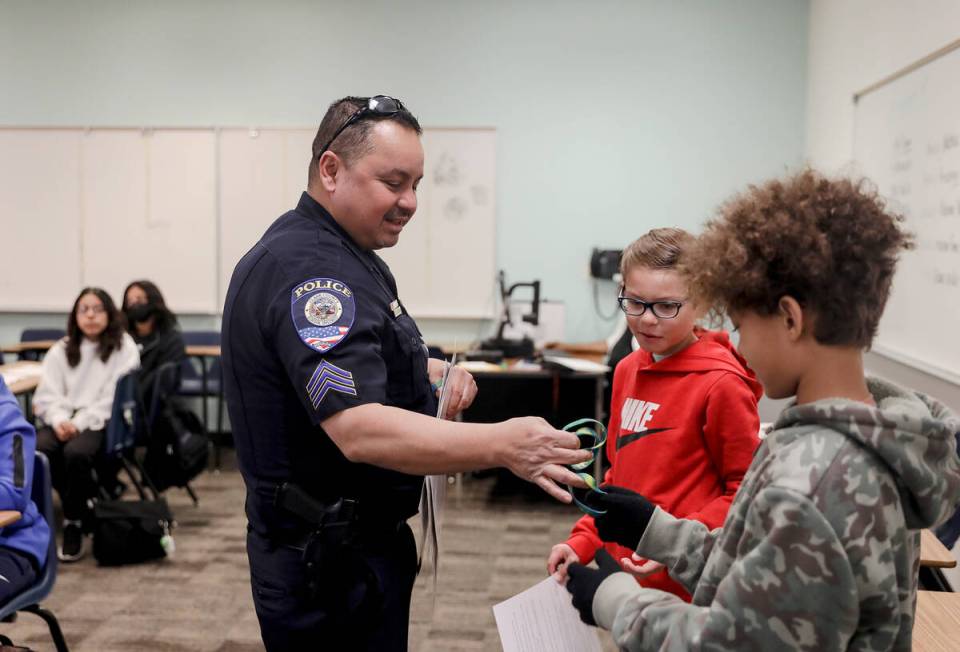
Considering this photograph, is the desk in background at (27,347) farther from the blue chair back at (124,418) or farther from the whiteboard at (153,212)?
the blue chair back at (124,418)

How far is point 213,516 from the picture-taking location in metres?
4.54

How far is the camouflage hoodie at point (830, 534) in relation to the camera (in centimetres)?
79

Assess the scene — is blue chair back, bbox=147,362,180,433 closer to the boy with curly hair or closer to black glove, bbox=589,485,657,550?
black glove, bbox=589,485,657,550

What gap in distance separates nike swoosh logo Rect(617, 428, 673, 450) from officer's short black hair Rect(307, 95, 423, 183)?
0.66m

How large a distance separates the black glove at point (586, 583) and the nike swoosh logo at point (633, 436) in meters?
0.53

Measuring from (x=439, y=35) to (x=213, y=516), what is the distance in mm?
3531

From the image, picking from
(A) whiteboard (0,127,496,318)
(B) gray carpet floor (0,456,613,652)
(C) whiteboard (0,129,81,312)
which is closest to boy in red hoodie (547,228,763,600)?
(B) gray carpet floor (0,456,613,652)

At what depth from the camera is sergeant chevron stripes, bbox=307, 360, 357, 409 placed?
1277 mm

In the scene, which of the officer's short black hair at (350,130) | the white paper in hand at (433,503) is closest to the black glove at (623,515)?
the white paper in hand at (433,503)

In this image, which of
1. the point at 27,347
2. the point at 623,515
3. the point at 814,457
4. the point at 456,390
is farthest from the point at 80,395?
the point at 814,457

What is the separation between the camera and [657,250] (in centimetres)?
162

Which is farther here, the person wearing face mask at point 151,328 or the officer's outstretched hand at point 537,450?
the person wearing face mask at point 151,328

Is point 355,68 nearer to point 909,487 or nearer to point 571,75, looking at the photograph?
point 571,75

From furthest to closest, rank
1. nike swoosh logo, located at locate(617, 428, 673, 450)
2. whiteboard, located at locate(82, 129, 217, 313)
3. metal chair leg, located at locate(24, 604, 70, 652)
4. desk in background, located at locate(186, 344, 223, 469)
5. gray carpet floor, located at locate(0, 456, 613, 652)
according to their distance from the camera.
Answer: whiteboard, located at locate(82, 129, 217, 313), desk in background, located at locate(186, 344, 223, 469), gray carpet floor, located at locate(0, 456, 613, 652), metal chair leg, located at locate(24, 604, 70, 652), nike swoosh logo, located at locate(617, 428, 673, 450)
